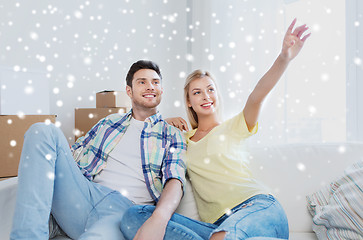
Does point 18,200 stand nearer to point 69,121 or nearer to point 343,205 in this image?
point 343,205

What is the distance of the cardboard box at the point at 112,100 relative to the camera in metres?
2.29

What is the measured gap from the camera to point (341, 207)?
1088 mm

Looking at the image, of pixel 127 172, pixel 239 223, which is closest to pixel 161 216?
pixel 239 223

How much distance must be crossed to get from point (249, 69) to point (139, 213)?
1.62 meters

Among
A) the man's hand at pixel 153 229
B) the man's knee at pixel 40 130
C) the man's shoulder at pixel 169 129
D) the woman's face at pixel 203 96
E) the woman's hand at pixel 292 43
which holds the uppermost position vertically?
the woman's hand at pixel 292 43

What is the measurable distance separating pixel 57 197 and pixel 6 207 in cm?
18

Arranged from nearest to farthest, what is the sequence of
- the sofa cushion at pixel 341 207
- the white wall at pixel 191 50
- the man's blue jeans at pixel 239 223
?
the man's blue jeans at pixel 239 223
the sofa cushion at pixel 341 207
the white wall at pixel 191 50

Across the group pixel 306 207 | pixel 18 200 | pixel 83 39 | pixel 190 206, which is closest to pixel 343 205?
pixel 306 207

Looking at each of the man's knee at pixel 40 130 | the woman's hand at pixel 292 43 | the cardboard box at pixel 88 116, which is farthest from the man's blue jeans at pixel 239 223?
the cardboard box at pixel 88 116

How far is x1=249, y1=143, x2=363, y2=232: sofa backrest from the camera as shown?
4.18ft

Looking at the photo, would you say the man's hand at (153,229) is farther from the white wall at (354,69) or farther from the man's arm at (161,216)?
the white wall at (354,69)

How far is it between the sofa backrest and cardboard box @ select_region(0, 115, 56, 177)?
138 centimetres

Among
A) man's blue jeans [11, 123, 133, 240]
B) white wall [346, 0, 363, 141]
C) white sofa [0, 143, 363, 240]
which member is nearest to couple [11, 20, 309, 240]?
man's blue jeans [11, 123, 133, 240]

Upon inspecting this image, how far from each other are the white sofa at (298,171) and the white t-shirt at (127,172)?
0.57ft
